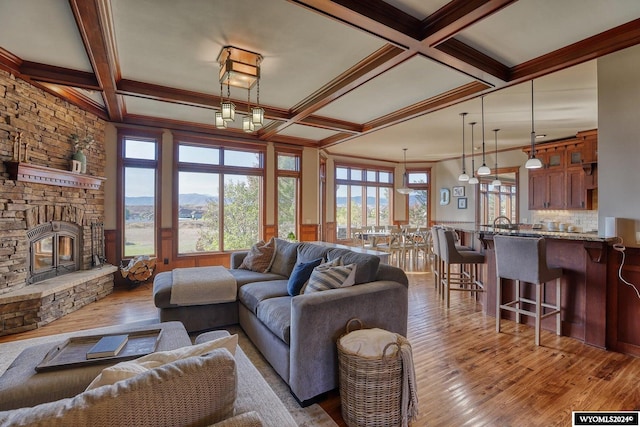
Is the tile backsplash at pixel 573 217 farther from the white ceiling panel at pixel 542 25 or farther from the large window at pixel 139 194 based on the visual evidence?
the large window at pixel 139 194

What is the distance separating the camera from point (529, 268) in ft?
9.85

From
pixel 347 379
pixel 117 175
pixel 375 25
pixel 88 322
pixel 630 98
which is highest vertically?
pixel 375 25

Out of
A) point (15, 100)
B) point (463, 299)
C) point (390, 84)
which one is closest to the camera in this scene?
point (15, 100)

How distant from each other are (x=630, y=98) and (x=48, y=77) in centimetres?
605

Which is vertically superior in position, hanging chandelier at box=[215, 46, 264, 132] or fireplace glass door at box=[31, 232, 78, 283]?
hanging chandelier at box=[215, 46, 264, 132]

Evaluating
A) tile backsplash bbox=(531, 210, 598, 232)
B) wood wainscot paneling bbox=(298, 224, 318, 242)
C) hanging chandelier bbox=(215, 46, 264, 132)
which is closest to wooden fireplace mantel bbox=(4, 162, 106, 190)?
hanging chandelier bbox=(215, 46, 264, 132)

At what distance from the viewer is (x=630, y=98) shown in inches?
113

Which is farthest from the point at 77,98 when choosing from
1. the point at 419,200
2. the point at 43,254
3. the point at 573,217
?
the point at 573,217

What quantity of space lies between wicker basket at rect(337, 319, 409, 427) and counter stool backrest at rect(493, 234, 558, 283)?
6.50 ft

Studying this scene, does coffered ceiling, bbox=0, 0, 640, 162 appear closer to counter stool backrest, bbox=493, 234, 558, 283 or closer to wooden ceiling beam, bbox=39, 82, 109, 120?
wooden ceiling beam, bbox=39, 82, 109, 120

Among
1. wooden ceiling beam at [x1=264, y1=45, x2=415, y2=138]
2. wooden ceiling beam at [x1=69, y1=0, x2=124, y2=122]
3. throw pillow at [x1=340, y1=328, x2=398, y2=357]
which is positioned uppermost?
wooden ceiling beam at [x1=264, y1=45, x2=415, y2=138]

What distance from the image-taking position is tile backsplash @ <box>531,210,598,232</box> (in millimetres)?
6375

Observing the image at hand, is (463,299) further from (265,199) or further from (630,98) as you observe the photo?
(265,199)

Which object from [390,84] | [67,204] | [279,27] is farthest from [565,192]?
[67,204]
